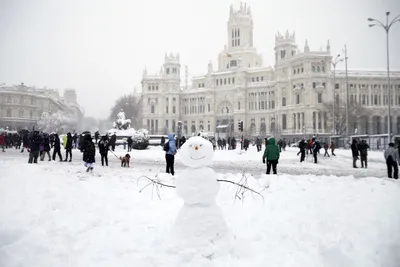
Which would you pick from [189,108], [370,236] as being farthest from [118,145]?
[189,108]

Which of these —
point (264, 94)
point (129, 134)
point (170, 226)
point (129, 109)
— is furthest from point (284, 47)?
point (170, 226)

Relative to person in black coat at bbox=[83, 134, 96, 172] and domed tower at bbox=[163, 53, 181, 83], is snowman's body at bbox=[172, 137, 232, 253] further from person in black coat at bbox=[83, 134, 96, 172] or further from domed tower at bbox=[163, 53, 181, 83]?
domed tower at bbox=[163, 53, 181, 83]

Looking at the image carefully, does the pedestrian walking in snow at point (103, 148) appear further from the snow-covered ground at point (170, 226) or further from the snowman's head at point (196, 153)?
the snowman's head at point (196, 153)

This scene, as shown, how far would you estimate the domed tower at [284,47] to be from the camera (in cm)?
6819

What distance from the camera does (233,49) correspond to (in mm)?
83625

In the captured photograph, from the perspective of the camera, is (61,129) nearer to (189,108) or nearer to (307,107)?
(189,108)

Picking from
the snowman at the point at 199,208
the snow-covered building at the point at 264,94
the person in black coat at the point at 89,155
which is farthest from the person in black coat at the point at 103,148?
the snow-covered building at the point at 264,94

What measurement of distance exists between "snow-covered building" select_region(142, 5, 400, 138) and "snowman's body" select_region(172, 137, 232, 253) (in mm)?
45260

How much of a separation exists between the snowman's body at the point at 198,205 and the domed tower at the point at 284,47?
223 feet

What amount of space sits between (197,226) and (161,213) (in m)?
1.44

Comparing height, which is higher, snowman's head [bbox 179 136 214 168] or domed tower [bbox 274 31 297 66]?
domed tower [bbox 274 31 297 66]

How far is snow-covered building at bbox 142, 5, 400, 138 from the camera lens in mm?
58750

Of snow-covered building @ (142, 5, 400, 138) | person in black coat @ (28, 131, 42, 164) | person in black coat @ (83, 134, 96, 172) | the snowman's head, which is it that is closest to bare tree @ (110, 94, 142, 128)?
snow-covered building @ (142, 5, 400, 138)

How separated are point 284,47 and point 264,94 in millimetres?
11700
